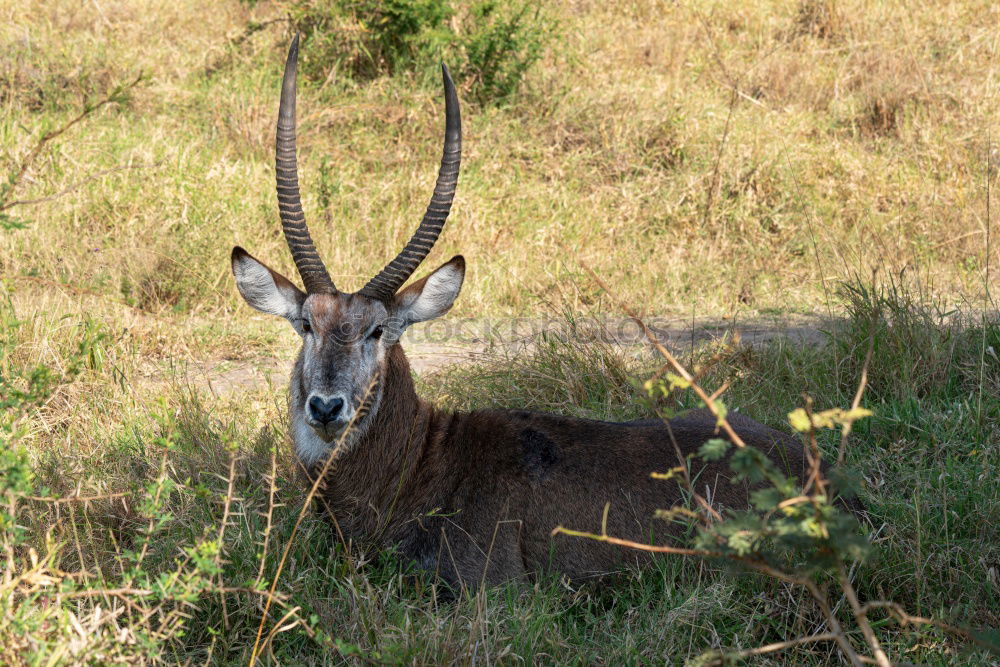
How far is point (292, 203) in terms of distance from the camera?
396 cm

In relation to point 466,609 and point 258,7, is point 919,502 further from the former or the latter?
point 258,7

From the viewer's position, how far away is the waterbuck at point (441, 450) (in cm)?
358

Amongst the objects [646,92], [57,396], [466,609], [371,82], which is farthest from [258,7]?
[466,609]

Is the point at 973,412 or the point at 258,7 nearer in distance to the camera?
the point at 973,412

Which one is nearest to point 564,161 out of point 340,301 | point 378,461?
point 340,301

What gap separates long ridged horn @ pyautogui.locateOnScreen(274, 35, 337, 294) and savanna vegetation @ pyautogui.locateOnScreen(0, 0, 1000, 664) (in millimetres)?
737

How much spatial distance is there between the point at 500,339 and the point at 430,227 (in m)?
1.80

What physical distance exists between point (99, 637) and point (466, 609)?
1125 mm

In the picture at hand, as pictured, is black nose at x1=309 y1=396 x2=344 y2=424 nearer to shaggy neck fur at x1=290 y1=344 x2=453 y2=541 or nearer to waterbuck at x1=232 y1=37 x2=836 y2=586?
waterbuck at x1=232 y1=37 x2=836 y2=586

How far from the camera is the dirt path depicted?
18.0ft

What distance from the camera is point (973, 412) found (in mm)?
4500

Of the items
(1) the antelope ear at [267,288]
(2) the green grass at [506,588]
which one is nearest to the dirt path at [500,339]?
(2) the green grass at [506,588]

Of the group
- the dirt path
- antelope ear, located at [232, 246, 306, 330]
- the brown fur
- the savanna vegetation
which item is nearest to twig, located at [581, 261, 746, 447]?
the savanna vegetation

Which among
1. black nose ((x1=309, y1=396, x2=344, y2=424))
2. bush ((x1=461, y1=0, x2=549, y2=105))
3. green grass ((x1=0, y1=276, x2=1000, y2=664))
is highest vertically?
bush ((x1=461, y1=0, x2=549, y2=105))
